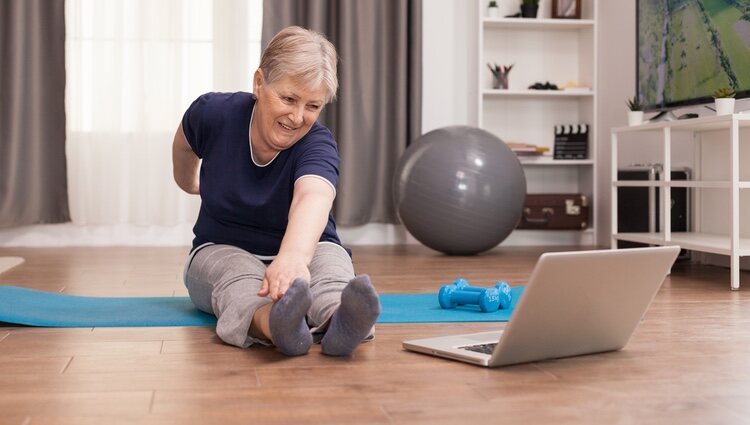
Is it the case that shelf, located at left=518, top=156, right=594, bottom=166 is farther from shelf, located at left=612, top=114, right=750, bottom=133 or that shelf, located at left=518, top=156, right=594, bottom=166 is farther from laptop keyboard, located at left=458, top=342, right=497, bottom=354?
laptop keyboard, located at left=458, top=342, right=497, bottom=354

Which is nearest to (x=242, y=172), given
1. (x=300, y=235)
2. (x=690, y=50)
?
(x=300, y=235)

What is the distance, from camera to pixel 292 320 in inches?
66.8

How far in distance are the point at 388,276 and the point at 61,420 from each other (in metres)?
2.26

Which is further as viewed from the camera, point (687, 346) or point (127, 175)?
point (127, 175)

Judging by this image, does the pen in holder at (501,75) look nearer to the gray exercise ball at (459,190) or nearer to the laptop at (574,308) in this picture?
the gray exercise ball at (459,190)

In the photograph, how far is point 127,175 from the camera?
509 cm

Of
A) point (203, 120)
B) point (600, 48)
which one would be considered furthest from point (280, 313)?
point (600, 48)

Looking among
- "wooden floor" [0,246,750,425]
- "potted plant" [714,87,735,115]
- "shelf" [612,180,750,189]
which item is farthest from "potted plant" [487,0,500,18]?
"wooden floor" [0,246,750,425]

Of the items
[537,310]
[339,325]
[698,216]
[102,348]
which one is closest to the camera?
[537,310]

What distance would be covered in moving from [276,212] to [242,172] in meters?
0.12

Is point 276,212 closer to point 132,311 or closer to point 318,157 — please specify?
point 318,157

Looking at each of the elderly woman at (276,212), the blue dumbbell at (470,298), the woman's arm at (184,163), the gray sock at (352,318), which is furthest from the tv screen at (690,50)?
the gray sock at (352,318)

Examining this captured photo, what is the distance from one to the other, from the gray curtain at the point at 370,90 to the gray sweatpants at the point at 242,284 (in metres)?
2.87

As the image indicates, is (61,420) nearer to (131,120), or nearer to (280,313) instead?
(280,313)
